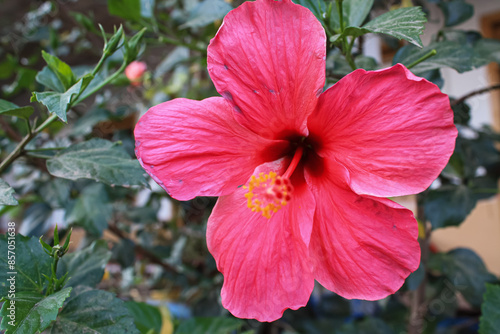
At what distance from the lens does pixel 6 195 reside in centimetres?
46

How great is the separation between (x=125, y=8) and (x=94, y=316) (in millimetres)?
733

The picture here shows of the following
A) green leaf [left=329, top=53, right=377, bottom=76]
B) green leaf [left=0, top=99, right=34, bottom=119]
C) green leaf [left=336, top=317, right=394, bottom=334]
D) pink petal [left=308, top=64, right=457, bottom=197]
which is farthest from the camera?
green leaf [left=336, top=317, right=394, bottom=334]

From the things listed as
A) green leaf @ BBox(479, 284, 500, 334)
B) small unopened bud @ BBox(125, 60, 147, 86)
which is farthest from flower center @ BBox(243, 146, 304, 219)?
small unopened bud @ BBox(125, 60, 147, 86)

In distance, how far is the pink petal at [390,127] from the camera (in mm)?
403

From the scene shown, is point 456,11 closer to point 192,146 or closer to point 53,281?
point 192,146

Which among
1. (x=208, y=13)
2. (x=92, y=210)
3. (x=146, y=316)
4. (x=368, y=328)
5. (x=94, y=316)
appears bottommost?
(x=368, y=328)

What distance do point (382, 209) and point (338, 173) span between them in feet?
0.25

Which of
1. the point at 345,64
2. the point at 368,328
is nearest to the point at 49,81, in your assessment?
the point at 345,64

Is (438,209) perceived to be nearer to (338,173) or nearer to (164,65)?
(338,173)

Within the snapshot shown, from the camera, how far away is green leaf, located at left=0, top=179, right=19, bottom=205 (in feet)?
1.45

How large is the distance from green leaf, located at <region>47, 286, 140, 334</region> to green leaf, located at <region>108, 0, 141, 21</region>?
2.26ft

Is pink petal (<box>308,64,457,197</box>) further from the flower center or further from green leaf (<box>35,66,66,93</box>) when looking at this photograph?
green leaf (<box>35,66,66,93</box>)

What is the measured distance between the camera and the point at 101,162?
59 cm

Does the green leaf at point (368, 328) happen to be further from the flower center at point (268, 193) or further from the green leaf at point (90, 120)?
the green leaf at point (90, 120)
